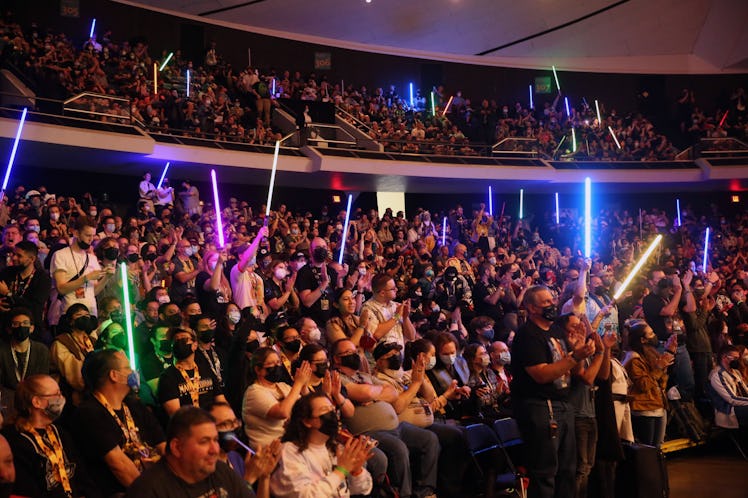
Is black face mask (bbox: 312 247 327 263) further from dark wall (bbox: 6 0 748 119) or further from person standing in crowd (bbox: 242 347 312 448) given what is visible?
dark wall (bbox: 6 0 748 119)

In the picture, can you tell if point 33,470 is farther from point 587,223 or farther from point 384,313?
point 587,223

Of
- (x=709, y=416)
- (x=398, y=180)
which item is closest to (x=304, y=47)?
(x=398, y=180)

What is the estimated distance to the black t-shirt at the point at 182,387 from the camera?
16.0 feet

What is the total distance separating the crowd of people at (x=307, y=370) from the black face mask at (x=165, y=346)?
2 centimetres

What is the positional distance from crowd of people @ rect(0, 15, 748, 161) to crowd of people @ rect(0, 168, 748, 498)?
Answer: 12.4ft

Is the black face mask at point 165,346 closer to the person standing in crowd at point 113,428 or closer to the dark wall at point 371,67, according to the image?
the person standing in crowd at point 113,428

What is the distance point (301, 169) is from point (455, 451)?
1043 centimetres

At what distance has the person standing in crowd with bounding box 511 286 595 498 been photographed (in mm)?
5383

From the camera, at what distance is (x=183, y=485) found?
3291 millimetres

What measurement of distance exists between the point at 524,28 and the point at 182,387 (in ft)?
59.7

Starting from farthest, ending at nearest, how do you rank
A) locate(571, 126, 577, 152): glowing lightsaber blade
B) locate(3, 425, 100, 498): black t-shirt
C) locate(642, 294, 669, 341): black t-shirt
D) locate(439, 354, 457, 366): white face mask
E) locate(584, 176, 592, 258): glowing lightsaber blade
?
locate(571, 126, 577, 152): glowing lightsaber blade < locate(584, 176, 592, 258): glowing lightsaber blade < locate(642, 294, 669, 341): black t-shirt < locate(439, 354, 457, 366): white face mask < locate(3, 425, 100, 498): black t-shirt

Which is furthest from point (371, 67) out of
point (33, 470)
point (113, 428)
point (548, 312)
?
point (33, 470)

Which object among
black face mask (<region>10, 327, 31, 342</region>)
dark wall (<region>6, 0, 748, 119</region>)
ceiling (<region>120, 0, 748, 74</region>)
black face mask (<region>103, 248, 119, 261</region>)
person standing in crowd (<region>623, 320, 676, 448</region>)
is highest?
ceiling (<region>120, 0, 748, 74</region>)

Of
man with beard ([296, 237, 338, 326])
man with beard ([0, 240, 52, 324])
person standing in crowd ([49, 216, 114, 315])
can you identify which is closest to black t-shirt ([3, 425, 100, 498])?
man with beard ([0, 240, 52, 324])
